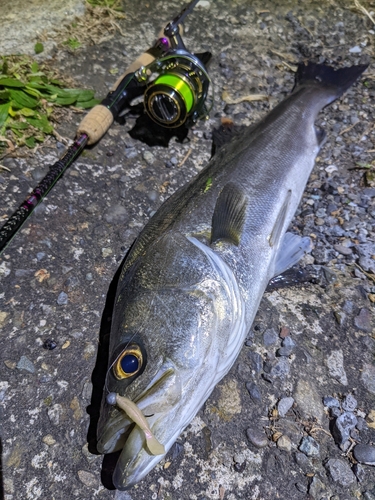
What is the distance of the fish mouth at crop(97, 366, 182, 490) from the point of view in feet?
5.54

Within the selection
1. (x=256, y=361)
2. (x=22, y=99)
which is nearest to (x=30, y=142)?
(x=22, y=99)

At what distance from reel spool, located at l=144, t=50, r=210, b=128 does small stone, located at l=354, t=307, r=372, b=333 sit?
1.94m

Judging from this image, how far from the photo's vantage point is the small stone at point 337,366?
2480mm

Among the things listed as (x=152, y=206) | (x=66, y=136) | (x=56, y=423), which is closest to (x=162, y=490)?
(x=56, y=423)

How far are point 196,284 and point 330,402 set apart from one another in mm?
1085

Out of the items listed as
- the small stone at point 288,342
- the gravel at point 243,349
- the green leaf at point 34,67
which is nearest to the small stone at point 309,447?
the gravel at point 243,349

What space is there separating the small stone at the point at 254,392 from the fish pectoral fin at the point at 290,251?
2.49 ft

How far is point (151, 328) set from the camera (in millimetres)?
1957

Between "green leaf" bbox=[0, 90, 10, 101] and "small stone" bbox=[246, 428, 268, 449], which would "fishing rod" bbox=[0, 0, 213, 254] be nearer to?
"green leaf" bbox=[0, 90, 10, 101]

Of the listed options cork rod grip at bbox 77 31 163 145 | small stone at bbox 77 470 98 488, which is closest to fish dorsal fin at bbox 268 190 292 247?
Result: cork rod grip at bbox 77 31 163 145

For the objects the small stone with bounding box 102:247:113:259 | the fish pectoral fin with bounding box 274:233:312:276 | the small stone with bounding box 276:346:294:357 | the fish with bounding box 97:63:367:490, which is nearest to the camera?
the fish with bounding box 97:63:367:490

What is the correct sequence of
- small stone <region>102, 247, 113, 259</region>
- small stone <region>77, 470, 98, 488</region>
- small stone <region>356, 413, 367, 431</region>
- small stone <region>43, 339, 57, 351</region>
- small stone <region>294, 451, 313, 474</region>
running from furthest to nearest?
small stone <region>102, 247, 113, 259</region>, small stone <region>43, 339, 57, 351</region>, small stone <region>356, 413, 367, 431</region>, small stone <region>294, 451, 313, 474</region>, small stone <region>77, 470, 98, 488</region>

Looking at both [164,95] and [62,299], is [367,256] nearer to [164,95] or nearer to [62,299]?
[164,95]

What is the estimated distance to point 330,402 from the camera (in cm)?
238
